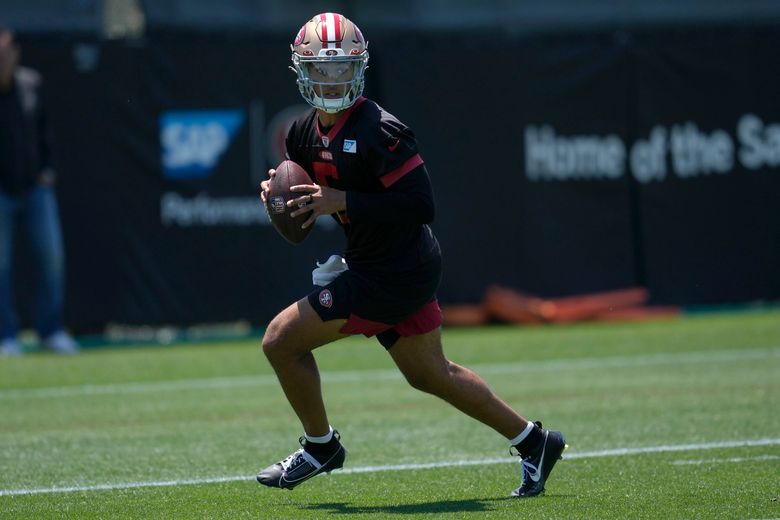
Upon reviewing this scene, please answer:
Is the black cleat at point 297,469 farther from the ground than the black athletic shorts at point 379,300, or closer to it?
closer to it

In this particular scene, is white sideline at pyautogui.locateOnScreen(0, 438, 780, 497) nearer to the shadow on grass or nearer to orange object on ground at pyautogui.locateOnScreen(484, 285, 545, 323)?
the shadow on grass

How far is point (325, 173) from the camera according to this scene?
20.1 ft

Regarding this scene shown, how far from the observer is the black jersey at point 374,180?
5863 mm

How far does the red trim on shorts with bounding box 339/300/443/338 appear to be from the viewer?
5.96 meters

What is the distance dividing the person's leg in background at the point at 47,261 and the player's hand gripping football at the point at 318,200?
23.0ft

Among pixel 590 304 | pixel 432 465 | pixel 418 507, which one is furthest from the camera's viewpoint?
pixel 590 304

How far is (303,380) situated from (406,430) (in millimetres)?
2372

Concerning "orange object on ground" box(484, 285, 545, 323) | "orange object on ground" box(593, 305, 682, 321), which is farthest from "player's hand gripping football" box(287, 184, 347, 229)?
"orange object on ground" box(593, 305, 682, 321)

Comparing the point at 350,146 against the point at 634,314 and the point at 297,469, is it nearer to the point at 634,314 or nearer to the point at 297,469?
the point at 297,469

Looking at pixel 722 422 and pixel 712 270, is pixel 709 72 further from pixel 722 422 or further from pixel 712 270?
pixel 722 422

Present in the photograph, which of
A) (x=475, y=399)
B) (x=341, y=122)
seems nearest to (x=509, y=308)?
(x=475, y=399)

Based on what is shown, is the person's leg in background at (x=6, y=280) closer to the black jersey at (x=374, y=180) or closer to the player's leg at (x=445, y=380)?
the black jersey at (x=374, y=180)

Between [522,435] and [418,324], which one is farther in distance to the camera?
[522,435]

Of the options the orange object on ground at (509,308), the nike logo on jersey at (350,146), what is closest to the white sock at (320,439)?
the nike logo on jersey at (350,146)
